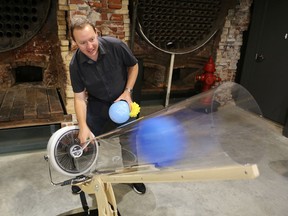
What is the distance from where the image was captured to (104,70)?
5.64 feet

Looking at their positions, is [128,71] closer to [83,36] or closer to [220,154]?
[83,36]

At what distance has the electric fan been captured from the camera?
4.87ft

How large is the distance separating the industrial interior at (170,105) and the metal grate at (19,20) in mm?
12

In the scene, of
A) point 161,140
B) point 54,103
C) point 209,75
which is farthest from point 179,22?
point 161,140

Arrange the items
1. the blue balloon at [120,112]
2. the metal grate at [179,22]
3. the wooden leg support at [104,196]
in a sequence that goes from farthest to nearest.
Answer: the metal grate at [179,22], the blue balloon at [120,112], the wooden leg support at [104,196]

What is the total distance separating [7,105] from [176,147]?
2376mm

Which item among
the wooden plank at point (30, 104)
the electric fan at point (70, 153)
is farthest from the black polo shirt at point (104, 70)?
the wooden plank at point (30, 104)

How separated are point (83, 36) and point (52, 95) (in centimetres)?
194

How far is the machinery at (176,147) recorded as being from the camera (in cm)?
84

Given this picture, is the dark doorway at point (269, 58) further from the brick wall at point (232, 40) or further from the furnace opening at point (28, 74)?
the furnace opening at point (28, 74)

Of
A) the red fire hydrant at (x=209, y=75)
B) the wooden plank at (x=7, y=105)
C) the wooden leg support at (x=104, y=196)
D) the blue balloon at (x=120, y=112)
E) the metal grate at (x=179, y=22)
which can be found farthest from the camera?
the red fire hydrant at (x=209, y=75)

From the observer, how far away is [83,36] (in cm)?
139

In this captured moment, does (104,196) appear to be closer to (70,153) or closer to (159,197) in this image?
(70,153)

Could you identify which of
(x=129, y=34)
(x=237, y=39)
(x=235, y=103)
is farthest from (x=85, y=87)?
(x=237, y=39)
